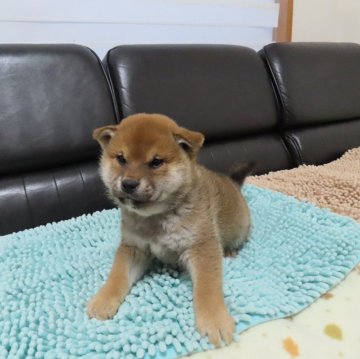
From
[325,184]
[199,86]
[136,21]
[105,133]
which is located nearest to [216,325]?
[105,133]

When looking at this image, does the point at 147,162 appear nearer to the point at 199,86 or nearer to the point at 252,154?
the point at 199,86

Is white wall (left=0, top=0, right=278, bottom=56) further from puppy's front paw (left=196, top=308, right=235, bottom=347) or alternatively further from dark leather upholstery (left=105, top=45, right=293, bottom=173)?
puppy's front paw (left=196, top=308, right=235, bottom=347)

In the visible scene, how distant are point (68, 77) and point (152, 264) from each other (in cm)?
90

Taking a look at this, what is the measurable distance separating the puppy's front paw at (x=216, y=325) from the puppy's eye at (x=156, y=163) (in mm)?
353

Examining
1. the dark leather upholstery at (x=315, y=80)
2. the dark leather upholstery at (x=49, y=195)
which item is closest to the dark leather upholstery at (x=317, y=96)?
the dark leather upholstery at (x=315, y=80)

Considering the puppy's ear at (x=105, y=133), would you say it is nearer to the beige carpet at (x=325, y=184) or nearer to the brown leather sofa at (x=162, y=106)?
the brown leather sofa at (x=162, y=106)

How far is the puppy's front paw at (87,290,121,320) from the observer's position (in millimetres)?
899

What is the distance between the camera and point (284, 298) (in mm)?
958

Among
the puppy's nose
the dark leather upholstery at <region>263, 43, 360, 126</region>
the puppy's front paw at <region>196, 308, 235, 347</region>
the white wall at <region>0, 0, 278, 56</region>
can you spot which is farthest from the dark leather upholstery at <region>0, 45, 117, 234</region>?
the dark leather upholstery at <region>263, 43, 360, 126</region>

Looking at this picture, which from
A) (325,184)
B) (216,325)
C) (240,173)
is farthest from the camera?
(325,184)

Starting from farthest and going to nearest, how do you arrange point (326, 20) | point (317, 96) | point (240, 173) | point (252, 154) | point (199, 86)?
point (326, 20) < point (317, 96) < point (252, 154) < point (199, 86) < point (240, 173)

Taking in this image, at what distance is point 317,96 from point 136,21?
111cm

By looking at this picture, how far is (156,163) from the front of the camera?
3.14 ft

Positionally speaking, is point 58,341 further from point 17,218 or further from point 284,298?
point 17,218
